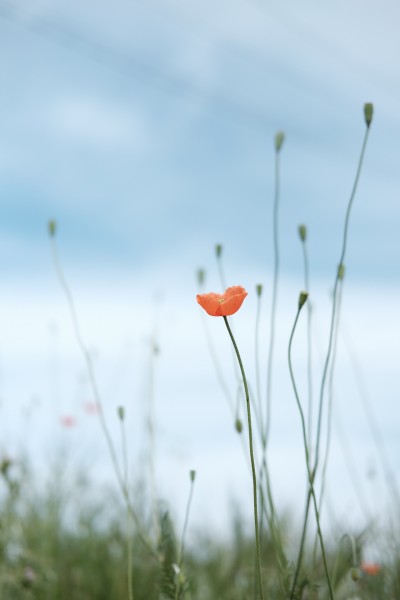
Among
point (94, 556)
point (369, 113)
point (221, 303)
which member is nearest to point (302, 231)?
point (369, 113)

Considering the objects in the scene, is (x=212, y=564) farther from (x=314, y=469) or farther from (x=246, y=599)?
(x=314, y=469)

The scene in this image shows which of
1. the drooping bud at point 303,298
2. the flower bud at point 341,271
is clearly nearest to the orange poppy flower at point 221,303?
the drooping bud at point 303,298

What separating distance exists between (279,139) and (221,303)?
684 millimetres

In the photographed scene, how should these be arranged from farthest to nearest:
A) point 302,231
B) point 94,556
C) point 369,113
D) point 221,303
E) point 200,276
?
point 94,556 < point 200,276 < point 302,231 < point 369,113 < point 221,303

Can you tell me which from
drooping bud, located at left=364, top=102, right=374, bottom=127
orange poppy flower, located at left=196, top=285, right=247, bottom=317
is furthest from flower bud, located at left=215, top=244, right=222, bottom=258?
orange poppy flower, located at left=196, top=285, right=247, bottom=317

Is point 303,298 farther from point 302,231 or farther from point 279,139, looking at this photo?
point 279,139

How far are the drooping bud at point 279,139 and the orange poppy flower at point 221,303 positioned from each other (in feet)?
2.05

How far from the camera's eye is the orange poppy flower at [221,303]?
4.19 ft

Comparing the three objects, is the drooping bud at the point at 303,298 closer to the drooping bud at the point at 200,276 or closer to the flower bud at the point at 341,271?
the flower bud at the point at 341,271

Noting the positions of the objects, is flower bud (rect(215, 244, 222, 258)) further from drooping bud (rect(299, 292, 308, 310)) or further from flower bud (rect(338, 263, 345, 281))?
drooping bud (rect(299, 292, 308, 310))

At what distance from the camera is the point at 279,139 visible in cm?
184

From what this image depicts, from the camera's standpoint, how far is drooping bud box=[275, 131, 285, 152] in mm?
1827

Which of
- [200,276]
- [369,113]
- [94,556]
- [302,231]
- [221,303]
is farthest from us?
[94,556]

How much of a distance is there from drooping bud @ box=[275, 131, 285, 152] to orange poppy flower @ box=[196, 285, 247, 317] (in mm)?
624
